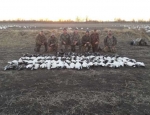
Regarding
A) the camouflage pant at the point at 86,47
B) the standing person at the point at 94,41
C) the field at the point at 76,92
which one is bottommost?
the field at the point at 76,92

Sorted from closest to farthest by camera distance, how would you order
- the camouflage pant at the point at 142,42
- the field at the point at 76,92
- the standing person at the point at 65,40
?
1. the field at the point at 76,92
2. the standing person at the point at 65,40
3. the camouflage pant at the point at 142,42

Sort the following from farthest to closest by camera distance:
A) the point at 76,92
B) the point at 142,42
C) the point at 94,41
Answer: the point at 142,42 → the point at 94,41 → the point at 76,92

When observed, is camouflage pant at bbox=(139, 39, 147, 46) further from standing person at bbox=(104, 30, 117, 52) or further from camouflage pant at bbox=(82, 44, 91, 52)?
camouflage pant at bbox=(82, 44, 91, 52)

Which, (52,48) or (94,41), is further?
(94,41)

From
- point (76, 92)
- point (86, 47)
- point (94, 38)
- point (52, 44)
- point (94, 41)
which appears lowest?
point (76, 92)

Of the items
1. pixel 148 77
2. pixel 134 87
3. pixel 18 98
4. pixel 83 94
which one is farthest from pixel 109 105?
pixel 148 77

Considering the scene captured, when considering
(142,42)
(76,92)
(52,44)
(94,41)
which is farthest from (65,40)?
(76,92)

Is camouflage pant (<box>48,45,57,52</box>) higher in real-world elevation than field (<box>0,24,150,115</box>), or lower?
higher

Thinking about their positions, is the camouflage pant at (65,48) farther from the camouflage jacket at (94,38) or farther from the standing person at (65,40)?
the camouflage jacket at (94,38)

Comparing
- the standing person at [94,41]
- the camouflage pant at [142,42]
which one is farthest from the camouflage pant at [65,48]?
the camouflage pant at [142,42]

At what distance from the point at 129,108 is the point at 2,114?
9.61ft

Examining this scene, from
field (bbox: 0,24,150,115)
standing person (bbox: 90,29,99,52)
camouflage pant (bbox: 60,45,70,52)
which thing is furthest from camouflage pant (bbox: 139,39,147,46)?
field (bbox: 0,24,150,115)

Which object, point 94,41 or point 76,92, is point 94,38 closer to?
point 94,41

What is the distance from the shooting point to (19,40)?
65.8ft
